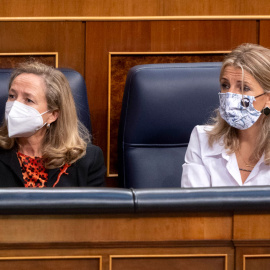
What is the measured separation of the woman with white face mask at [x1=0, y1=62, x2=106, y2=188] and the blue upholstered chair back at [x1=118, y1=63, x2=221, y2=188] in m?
0.11

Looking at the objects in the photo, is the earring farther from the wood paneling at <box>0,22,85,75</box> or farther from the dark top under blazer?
the wood paneling at <box>0,22,85,75</box>

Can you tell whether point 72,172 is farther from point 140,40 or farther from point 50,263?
point 50,263

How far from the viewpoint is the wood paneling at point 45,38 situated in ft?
6.02

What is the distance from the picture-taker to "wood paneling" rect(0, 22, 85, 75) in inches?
72.3

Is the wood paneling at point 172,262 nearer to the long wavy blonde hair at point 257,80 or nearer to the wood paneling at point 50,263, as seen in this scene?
the wood paneling at point 50,263

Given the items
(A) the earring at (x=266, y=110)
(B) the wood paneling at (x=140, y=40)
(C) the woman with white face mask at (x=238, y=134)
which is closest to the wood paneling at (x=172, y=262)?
(C) the woman with white face mask at (x=238, y=134)

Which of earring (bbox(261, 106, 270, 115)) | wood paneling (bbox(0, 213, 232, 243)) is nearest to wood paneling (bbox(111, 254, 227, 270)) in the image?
wood paneling (bbox(0, 213, 232, 243))

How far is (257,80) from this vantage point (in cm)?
146

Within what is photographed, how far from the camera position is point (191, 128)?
1608 millimetres

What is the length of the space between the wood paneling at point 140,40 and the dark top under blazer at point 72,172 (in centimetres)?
32

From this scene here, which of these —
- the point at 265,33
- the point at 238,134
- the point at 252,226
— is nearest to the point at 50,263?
the point at 252,226
